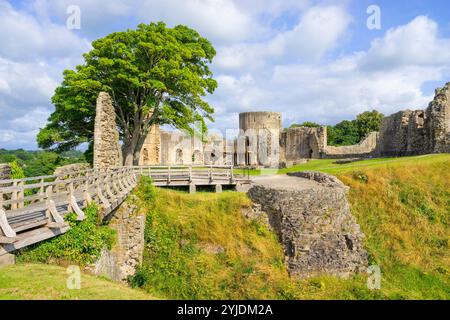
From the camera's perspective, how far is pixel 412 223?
15.5m

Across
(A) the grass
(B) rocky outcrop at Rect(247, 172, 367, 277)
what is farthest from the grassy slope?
(A) the grass

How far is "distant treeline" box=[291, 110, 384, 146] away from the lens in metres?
69.0

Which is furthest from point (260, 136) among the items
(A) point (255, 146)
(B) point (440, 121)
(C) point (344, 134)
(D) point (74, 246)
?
(D) point (74, 246)

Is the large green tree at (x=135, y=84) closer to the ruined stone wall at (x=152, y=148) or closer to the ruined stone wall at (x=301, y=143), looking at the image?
the ruined stone wall at (x=152, y=148)

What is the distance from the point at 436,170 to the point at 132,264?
51.6 ft

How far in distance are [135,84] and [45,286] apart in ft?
59.0

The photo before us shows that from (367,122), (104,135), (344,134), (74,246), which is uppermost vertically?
(367,122)

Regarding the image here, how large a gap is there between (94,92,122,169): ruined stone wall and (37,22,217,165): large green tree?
12.6ft

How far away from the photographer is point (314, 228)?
47.0 ft

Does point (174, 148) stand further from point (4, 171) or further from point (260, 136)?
point (4, 171)

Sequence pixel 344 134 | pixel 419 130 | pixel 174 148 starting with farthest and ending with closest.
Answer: pixel 344 134 → pixel 174 148 → pixel 419 130

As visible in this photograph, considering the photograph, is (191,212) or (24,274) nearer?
(24,274)
